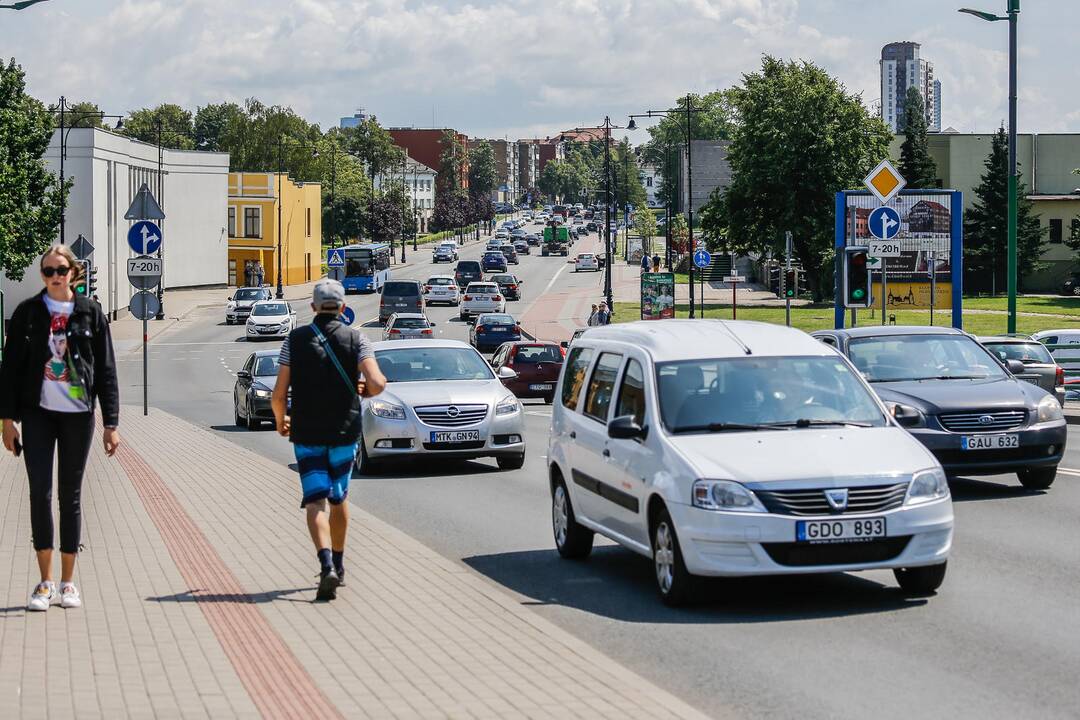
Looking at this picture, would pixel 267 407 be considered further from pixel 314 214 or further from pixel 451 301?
pixel 314 214

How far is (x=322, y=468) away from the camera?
9.05 metres

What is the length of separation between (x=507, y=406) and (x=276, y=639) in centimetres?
1042

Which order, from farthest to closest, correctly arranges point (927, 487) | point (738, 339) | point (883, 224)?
point (883, 224) → point (738, 339) → point (927, 487)

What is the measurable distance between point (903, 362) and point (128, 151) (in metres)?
70.8

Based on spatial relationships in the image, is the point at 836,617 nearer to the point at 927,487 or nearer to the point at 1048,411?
the point at 927,487

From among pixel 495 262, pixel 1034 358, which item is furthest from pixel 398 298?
pixel 1034 358

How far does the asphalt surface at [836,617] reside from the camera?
7012 mm

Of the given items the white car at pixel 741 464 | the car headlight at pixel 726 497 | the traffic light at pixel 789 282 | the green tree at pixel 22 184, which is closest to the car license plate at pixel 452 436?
the white car at pixel 741 464

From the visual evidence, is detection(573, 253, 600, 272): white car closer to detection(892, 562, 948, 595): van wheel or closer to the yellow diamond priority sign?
the yellow diamond priority sign

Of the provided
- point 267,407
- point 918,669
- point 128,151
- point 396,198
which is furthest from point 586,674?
point 396,198

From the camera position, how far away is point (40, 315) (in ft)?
27.2

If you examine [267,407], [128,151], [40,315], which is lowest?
[267,407]

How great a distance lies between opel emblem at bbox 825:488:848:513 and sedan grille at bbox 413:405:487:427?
9.40 m

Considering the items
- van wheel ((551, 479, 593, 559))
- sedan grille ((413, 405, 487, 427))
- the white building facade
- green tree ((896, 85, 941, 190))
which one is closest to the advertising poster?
the white building facade
